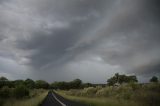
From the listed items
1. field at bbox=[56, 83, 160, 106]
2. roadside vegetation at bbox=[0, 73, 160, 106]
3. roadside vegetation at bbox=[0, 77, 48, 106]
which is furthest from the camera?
roadside vegetation at bbox=[0, 77, 48, 106]

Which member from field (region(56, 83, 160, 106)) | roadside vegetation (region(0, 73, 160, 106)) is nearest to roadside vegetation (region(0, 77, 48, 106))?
roadside vegetation (region(0, 73, 160, 106))

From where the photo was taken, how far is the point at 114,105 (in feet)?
72.2

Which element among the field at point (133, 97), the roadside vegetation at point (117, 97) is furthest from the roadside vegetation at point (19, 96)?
the field at point (133, 97)

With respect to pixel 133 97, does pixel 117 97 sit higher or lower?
higher

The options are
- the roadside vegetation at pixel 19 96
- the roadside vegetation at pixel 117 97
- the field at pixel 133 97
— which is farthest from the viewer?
the roadside vegetation at pixel 19 96

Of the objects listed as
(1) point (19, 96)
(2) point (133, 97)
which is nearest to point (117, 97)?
(2) point (133, 97)

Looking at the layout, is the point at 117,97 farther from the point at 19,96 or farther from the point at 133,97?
the point at 19,96

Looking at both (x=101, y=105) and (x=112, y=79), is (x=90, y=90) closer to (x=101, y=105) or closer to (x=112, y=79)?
(x=101, y=105)

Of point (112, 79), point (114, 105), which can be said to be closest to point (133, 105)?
point (114, 105)

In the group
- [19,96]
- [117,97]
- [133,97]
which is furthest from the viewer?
[19,96]

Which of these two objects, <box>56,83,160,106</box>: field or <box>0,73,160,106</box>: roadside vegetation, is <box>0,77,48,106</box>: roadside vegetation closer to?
<box>0,73,160,106</box>: roadside vegetation

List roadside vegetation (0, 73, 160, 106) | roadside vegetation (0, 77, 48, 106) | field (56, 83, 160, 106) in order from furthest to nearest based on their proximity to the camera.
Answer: roadside vegetation (0, 77, 48, 106) → roadside vegetation (0, 73, 160, 106) → field (56, 83, 160, 106)

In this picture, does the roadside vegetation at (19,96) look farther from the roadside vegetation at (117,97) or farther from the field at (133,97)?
the field at (133,97)

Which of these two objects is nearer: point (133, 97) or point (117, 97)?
point (133, 97)
